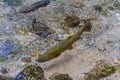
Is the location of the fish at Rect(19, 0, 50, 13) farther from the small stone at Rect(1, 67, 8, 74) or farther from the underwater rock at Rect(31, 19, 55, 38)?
the small stone at Rect(1, 67, 8, 74)

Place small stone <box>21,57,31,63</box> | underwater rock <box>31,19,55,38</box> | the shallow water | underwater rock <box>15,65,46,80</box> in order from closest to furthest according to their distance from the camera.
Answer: underwater rock <box>15,65,46,80</box>, the shallow water, small stone <box>21,57,31,63</box>, underwater rock <box>31,19,55,38</box>

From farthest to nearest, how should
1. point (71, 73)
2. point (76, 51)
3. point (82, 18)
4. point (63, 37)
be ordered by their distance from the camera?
point (82, 18)
point (63, 37)
point (76, 51)
point (71, 73)

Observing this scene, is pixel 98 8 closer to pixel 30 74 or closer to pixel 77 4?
pixel 77 4

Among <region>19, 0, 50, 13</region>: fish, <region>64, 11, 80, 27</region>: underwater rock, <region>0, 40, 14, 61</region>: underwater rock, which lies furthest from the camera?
<region>19, 0, 50, 13</region>: fish

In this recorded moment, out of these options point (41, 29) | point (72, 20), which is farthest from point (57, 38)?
point (72, 20)

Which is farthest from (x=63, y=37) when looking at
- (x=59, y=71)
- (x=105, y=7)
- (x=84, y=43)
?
(x=105, y=7)

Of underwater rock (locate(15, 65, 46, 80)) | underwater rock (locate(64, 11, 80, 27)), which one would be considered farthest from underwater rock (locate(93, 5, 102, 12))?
underwater rock (locate(15, 65, 46, 80))

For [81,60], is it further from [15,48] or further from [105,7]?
[105,7]

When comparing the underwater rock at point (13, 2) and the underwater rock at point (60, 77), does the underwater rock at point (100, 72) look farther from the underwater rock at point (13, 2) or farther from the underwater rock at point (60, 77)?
the underwater rock at point (13, 2)

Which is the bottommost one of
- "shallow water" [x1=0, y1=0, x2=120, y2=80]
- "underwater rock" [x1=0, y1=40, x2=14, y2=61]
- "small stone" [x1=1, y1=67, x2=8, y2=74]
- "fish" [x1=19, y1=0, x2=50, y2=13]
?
"small stone" [x1=1, y1=67, x2=8, y2=74]
